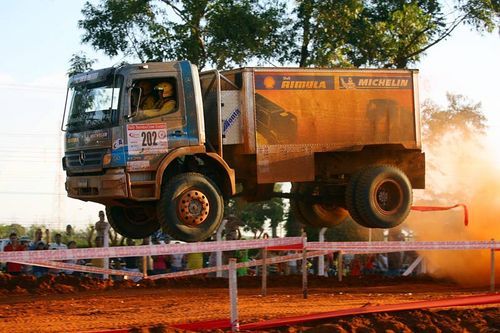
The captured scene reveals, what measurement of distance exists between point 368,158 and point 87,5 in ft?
35.0

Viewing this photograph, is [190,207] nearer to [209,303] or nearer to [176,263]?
[209,303]

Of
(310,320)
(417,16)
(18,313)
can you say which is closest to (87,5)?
(417,16)

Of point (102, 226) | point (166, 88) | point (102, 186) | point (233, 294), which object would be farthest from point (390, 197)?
point (233, 294)

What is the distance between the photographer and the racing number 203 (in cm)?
1455

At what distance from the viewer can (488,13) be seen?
26.2m

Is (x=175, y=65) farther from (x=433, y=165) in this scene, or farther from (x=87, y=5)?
(x=433, y=165)

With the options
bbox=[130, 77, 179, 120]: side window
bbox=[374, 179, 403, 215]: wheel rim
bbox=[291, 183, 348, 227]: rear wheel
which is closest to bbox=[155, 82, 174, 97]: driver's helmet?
bbox=[130, 77, 179, 120]: side window

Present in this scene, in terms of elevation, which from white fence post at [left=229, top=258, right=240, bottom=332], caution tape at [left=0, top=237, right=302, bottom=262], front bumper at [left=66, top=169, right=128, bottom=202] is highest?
front bumper at [left=66, top=169, right=128, bottom=202]

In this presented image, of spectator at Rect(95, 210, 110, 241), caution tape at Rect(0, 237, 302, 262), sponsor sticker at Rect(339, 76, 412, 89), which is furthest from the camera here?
spectator at Rect(95, 210, 110, 241)

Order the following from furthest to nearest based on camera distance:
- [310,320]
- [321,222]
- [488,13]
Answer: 1. [488,13]
2. [321,222]
3. [310,320]

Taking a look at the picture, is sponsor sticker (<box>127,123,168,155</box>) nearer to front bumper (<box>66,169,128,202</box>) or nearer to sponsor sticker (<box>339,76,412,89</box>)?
front bumper (<box>66,169,128,202</box>)

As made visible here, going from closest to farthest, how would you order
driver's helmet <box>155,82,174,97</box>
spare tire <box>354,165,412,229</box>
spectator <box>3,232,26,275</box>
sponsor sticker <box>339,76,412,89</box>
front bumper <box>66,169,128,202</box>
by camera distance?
front bumper <box>66,169,128,202</box>
driver's helmet <box>155,82,174,97</box>
sponsor sticker <box>339,76,412,89</box>
spare tire <box>354,165,412,229</box>
spectator <box>3,232,26,275</box>

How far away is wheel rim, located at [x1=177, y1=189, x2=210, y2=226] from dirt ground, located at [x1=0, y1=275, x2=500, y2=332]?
1.26m

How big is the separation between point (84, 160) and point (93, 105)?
906 mm
